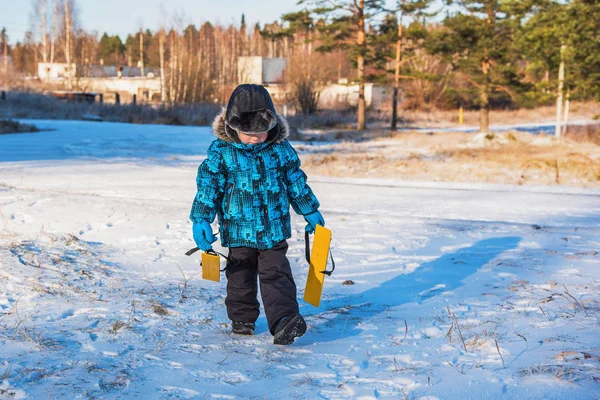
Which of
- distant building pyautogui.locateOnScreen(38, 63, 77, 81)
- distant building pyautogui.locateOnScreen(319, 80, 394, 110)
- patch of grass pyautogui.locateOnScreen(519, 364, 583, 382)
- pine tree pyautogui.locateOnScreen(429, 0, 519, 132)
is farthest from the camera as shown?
distant building pyautogui.locateOnScreen(38, 63, 77, 81)

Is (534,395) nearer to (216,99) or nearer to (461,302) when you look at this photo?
(461,302)

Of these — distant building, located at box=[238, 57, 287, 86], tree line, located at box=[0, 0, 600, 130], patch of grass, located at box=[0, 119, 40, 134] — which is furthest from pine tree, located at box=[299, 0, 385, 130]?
distant building, located at box=[238, 57, 287, 86]

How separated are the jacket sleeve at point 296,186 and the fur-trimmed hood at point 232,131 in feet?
0.27

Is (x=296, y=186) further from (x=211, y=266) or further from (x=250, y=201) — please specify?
(x=211, y=266)

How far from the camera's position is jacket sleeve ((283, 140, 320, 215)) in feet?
11.8

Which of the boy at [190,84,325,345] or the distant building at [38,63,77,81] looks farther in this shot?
the distant building at [38,63,77,81]

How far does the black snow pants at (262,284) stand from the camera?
3.47 m

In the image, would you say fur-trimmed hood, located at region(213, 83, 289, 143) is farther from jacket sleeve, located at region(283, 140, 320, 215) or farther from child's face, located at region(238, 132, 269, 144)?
jacket sleeve, located at region(283, 140, 320, 215)

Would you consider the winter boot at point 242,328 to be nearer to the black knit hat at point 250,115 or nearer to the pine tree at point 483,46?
the black knit hat at point 250,115

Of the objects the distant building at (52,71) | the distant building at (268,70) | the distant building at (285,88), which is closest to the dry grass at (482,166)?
the distant building at (285,88)

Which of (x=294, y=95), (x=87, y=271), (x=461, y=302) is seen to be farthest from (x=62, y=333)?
(x=294, y=95)

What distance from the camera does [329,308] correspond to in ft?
13.9

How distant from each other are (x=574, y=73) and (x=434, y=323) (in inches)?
701

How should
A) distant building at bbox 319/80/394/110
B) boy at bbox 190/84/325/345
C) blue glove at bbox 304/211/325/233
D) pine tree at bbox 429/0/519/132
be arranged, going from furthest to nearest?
distant building at bbox 319/80/394/110 < pine tree at bbox 429/0/519/132 < blue glove at bbox 304/211/325/233 < boy at bbox 190/84/325/345
